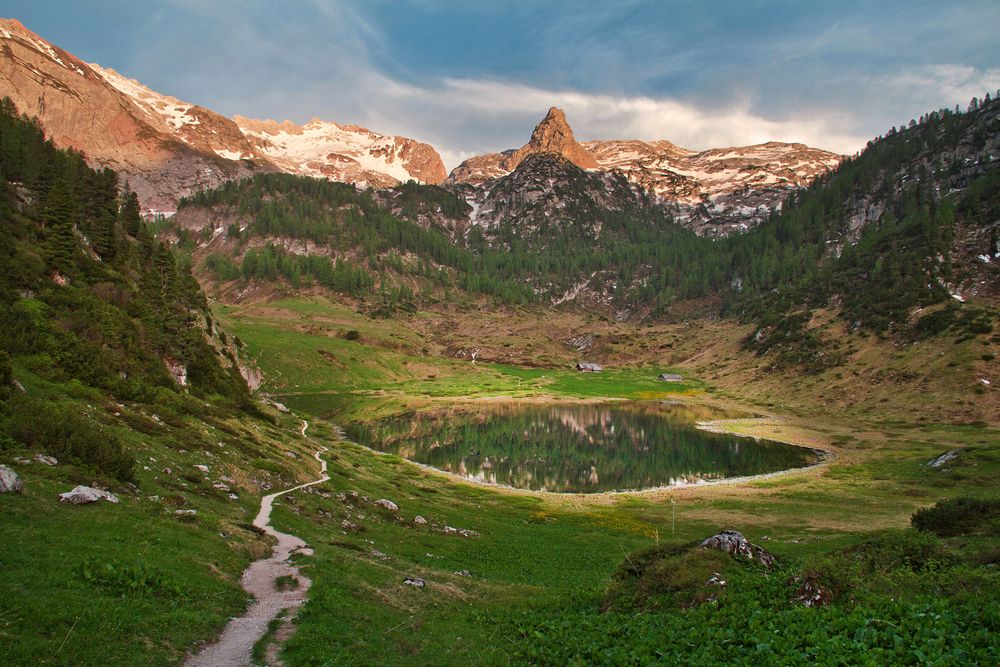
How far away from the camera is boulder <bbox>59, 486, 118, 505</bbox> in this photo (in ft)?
64.6

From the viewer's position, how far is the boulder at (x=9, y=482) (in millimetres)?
18047

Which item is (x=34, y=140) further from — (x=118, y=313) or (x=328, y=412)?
(x=328, y=412)

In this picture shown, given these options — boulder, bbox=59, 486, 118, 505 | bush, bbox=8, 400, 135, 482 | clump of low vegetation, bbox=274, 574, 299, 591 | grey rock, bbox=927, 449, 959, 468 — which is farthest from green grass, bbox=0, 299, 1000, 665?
grey rock, bbox=927, 449, 959, 468

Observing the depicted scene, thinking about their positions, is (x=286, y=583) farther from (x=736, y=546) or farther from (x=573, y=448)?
(x=573, y=448)

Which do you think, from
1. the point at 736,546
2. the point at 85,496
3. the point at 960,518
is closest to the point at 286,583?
the point at 85,496

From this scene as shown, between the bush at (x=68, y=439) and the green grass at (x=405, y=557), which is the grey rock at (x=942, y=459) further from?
the bush at (x=68, y=439)

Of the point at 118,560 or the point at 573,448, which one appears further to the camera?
the point at 573,448

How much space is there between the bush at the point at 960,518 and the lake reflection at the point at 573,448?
44.7 meters

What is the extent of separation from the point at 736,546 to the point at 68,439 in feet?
103

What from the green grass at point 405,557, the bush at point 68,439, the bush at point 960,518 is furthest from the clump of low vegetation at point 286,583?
the bush at point 960,518

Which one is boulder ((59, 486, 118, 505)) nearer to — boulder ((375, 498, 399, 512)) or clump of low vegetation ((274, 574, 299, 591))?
clump of low vegetation ((274, 574, 299, 591))

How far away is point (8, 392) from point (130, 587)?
57.9 ft

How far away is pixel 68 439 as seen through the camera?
23.9m

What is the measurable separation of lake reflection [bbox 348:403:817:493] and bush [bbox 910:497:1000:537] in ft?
147
